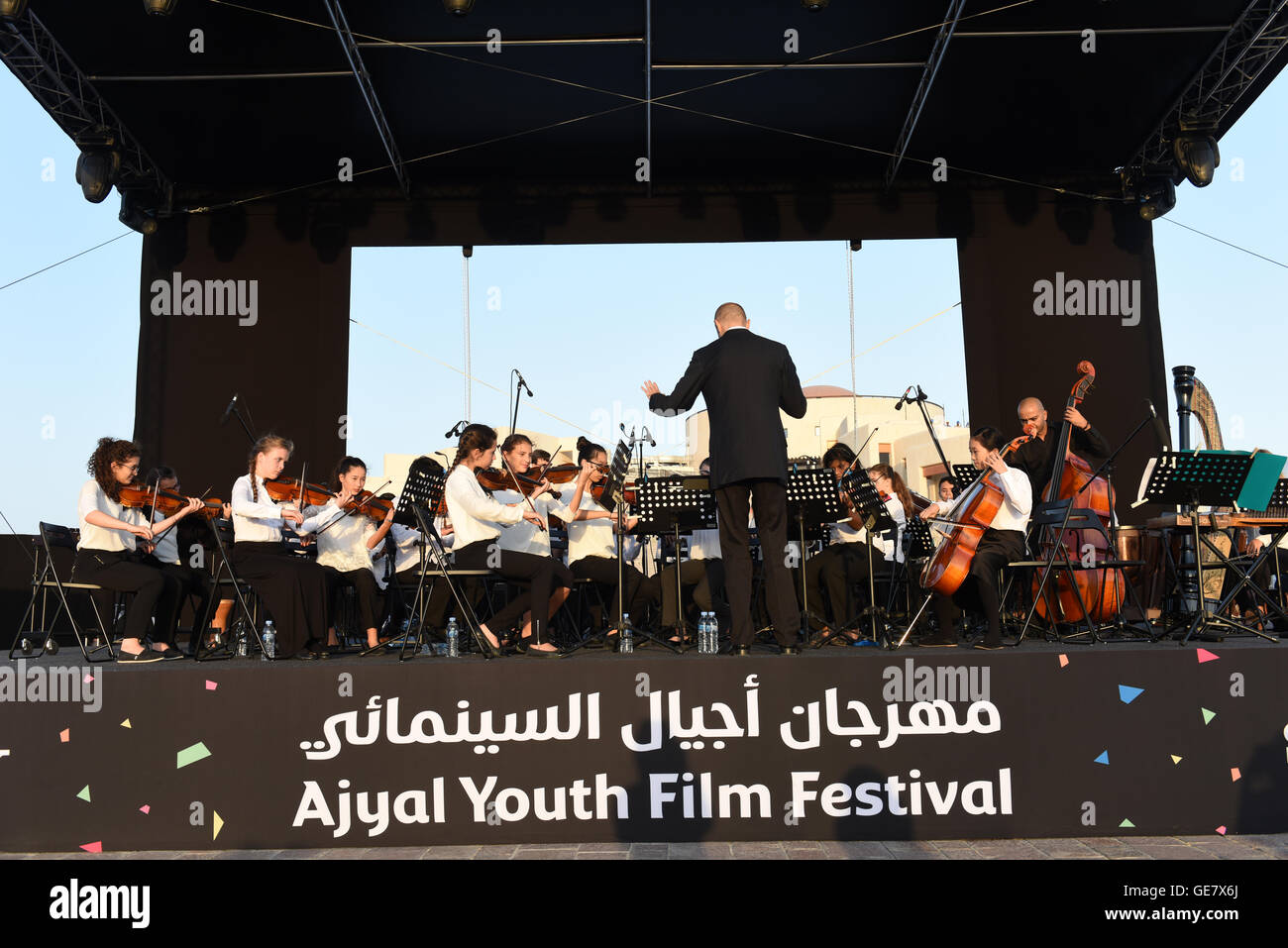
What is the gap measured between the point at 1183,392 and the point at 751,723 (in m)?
5.29

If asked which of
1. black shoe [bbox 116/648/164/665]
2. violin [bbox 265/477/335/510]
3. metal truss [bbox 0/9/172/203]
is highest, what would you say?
metal truss [bbox 0/9/172/203]

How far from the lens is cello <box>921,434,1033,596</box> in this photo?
5410 mm

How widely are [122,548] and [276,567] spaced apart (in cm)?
108

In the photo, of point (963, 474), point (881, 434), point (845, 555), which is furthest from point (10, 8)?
point (881, 434)

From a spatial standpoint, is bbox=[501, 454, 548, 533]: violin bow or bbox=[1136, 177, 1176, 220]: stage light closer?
bbox=[501, 454, 548, 533]: violin bow

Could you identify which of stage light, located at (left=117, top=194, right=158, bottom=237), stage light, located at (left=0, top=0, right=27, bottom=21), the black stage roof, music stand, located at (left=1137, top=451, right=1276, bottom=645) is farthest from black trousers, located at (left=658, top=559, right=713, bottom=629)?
stage light, located at (left=117, top=194, right=158, bottom=237)

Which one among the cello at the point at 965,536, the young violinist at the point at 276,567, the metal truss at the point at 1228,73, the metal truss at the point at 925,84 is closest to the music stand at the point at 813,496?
the cello at the point at 965,536

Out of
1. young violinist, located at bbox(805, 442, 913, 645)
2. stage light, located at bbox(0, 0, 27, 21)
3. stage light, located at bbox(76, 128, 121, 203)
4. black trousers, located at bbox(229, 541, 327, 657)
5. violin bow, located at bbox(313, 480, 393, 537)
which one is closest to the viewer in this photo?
black trousers, located at bbox(229, 541, 327, 657)

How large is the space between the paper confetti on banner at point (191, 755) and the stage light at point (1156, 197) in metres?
8.67

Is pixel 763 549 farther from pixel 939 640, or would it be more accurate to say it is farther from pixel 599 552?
pixel 599 552

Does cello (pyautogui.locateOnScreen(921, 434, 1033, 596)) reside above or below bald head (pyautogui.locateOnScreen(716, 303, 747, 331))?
below

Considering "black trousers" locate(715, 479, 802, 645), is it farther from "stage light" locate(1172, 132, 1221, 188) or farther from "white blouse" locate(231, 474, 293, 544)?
"stage light" locate(1172, 132, 1221, 188)

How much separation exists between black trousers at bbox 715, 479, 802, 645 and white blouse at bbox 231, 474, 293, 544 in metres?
2.47

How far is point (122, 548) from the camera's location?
5961mm
